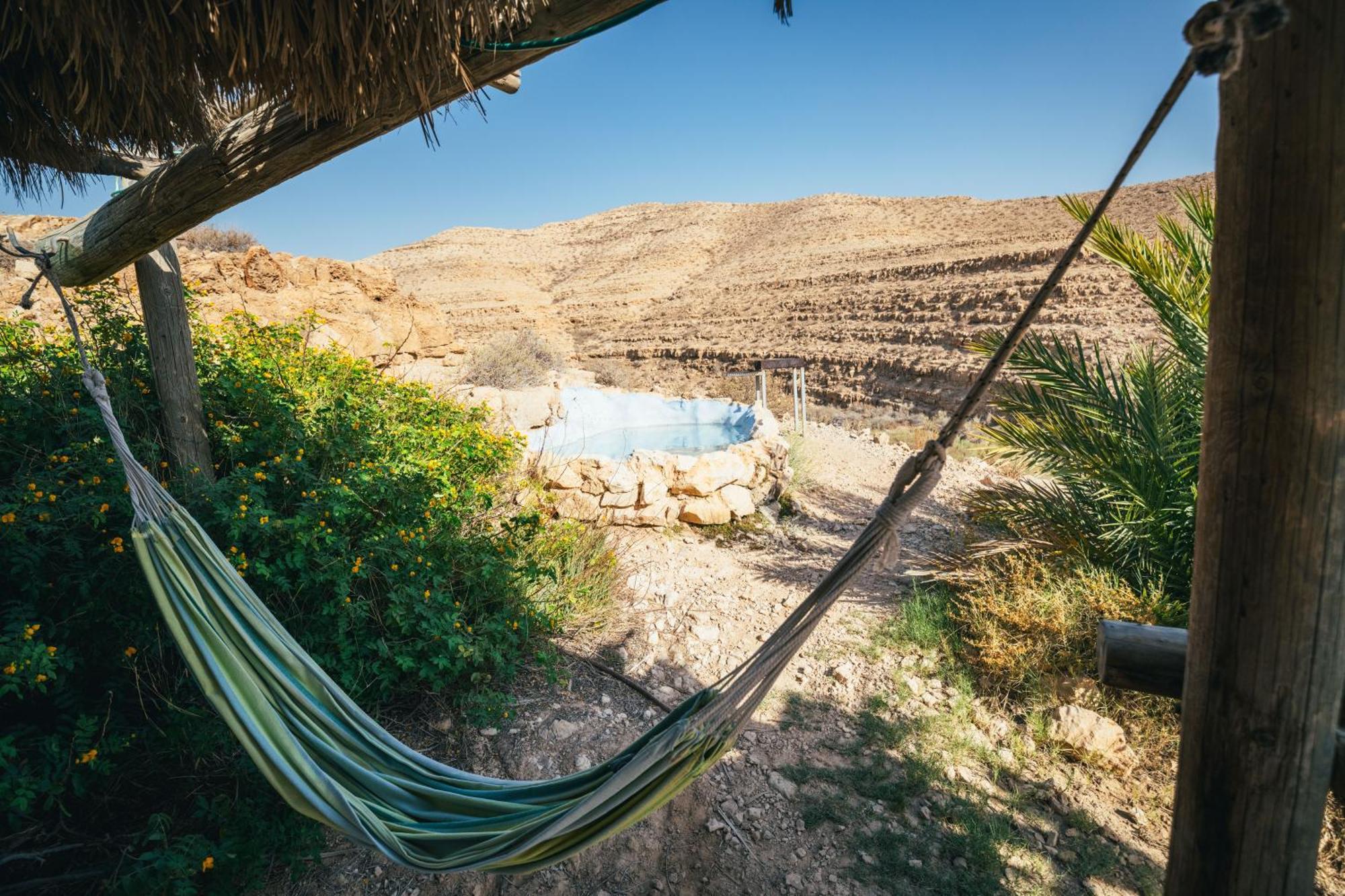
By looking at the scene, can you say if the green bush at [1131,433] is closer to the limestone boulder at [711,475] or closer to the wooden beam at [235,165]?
the limestone boulder at [711,475]

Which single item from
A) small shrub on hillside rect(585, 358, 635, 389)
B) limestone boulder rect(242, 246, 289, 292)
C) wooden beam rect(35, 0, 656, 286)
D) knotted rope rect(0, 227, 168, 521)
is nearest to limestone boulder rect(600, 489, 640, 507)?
wooden beam rect(35, 0, 656, 286)

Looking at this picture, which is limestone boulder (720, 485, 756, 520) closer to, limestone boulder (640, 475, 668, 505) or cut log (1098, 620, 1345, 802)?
limestone boulder (640, 475, 668, 505)

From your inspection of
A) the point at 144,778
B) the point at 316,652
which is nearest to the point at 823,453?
the point at 316,652

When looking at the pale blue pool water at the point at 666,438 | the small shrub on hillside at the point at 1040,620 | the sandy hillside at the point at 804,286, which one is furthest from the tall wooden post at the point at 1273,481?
the sandy hillside at the point at 804,286

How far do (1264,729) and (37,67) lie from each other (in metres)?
2.86

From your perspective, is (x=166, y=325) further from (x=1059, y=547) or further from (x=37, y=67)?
(x=1059, y=547)

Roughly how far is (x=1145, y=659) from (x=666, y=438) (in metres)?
6.28

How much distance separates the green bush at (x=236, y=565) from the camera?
1.65 meters

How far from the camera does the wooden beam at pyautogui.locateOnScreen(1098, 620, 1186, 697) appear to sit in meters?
1.25

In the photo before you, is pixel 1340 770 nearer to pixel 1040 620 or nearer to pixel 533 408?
pixel 1040 620

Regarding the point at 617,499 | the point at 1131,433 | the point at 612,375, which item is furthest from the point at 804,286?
the point at 1131,433

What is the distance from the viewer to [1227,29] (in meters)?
0.77

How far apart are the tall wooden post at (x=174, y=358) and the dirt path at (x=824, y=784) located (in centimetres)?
123

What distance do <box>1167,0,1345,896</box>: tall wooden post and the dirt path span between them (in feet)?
4.07
